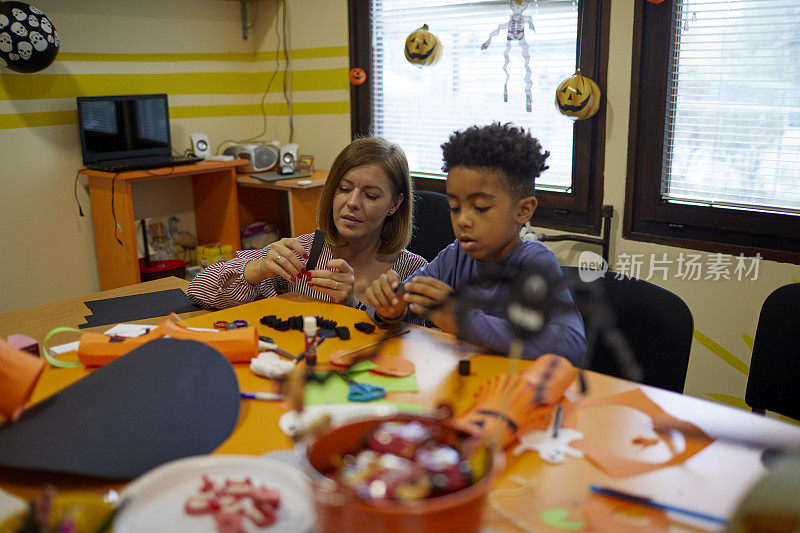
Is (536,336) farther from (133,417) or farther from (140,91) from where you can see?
(140,91)

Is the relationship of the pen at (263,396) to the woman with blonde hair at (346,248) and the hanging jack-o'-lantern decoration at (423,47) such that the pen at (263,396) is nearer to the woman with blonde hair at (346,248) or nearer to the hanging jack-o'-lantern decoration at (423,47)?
the woman with blonde hair at (346,248)

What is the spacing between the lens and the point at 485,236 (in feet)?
4.72

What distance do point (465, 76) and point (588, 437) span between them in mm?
2483

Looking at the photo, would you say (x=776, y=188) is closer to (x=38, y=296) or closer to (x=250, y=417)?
(x=250, y=417)

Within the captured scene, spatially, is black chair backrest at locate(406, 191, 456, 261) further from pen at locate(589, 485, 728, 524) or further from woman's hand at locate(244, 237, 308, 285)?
pen at locate(589, 485, 728, 524)

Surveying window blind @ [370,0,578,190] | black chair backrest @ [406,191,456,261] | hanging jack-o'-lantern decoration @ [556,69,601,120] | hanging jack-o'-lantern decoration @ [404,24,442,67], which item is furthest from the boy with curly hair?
hanging jack-o'-lantern decoration @ [404,24,442,67]

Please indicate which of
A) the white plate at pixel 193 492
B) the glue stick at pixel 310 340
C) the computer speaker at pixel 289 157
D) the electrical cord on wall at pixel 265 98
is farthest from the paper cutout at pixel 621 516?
the electrical cord on wall at pixel 265 98

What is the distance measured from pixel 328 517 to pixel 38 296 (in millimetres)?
3191

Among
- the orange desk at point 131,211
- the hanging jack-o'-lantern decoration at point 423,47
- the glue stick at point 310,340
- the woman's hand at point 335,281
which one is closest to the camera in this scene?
the glue stick at point 310,340

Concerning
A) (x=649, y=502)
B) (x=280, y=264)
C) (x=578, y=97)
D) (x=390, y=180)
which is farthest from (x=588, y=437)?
(x=578, y=97)

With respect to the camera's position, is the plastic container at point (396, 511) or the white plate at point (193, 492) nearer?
the plastic container at point (396, 511)

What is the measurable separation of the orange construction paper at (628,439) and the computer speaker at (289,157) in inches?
111

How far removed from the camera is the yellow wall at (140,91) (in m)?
3.12

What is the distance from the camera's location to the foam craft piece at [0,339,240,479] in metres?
0.83
